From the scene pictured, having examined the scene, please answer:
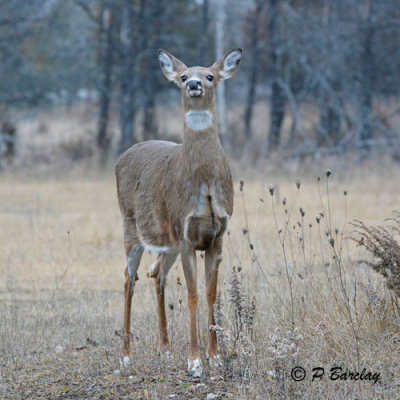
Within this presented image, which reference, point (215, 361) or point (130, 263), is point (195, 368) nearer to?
point (215, 361)

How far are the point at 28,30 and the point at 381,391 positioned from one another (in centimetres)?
1946

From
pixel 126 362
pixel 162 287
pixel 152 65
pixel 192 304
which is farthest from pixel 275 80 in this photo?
pixel 192 304

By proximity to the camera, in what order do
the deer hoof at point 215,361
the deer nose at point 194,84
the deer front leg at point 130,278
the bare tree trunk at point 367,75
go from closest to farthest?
1. the deer nose at point 194,84
2. the deer hoof at point 215,361
3. the deer front leg at point 130,278
4. the bare tree trunk at point 367,75

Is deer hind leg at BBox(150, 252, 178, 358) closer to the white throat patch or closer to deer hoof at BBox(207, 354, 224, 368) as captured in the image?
deer hoof at BBox(207, 354, 224, 368)

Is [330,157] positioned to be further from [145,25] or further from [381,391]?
[381,391]

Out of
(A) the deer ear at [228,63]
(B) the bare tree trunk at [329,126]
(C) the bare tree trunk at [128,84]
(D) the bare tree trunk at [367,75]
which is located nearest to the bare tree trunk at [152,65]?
(C) the bare tree trunk at [128,84]

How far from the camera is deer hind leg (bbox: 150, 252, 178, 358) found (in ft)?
21.2

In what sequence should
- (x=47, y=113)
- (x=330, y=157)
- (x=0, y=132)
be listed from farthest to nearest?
(x=47, y=113) < (x=0, y=132) < (x=330, y=157)

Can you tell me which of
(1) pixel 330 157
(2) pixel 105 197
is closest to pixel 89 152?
(2) pixel 105 197

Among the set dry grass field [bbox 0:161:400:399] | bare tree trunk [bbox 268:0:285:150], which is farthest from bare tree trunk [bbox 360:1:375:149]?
dry grass field [bbox 0:161:400:399]

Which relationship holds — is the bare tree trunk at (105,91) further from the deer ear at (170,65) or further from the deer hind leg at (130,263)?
the deer ear at (170,65)

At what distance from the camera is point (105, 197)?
16.5 metres

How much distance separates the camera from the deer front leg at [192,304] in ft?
18.7

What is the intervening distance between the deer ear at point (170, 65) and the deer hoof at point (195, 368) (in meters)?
2.20
